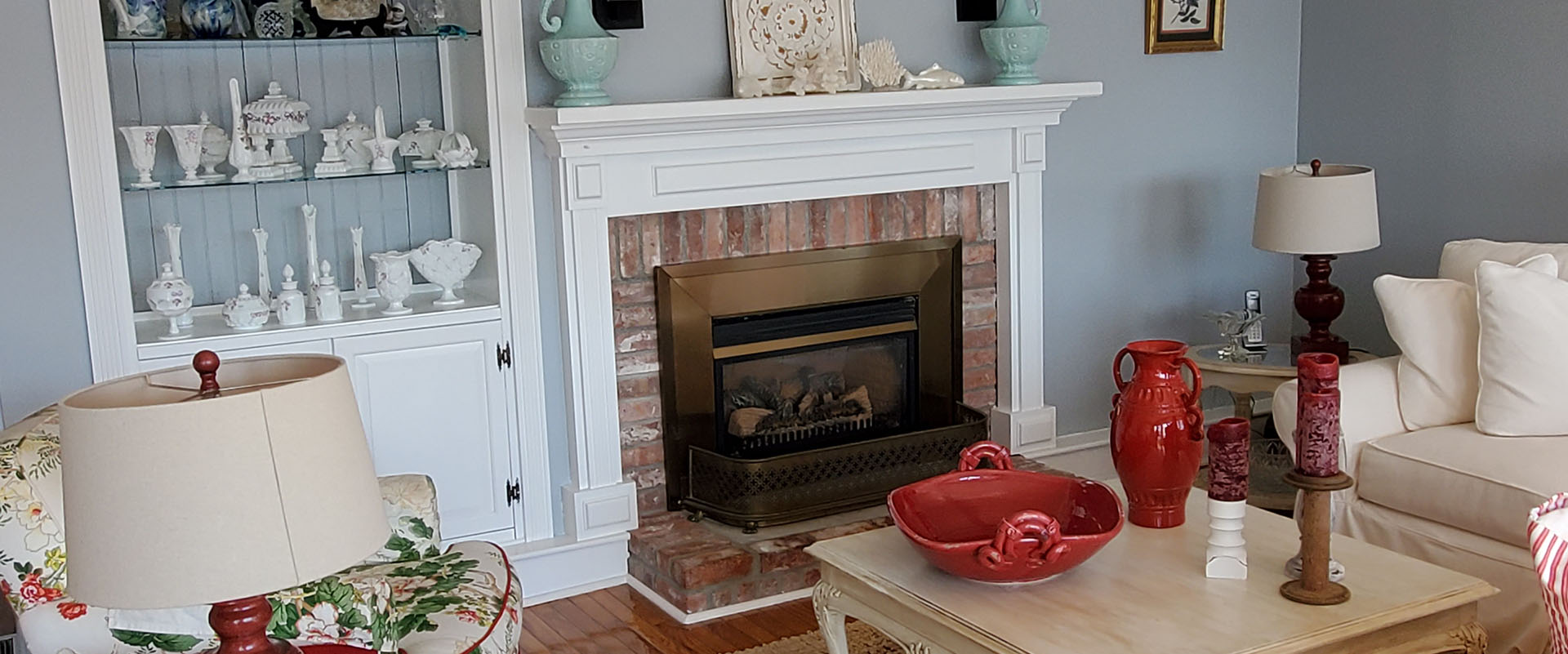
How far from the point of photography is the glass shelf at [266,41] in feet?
11.1

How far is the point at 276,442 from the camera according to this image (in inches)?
58.4

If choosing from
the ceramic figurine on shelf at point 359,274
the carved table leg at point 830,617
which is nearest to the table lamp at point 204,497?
the carved table leg at point 830,617

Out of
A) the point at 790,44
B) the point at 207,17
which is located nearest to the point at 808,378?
the point at 790,44

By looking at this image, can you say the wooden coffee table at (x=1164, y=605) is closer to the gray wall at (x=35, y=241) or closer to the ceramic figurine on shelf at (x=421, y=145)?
the ceramic figurine on shelf at (x=421, y=145)

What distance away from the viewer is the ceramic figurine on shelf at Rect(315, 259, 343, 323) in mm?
3584

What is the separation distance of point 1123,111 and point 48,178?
10.1 feet

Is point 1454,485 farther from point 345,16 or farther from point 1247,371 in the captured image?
point 345,16

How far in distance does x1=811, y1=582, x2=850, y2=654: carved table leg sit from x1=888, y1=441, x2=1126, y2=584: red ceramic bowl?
0.22 m

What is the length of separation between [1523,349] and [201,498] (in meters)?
2.84

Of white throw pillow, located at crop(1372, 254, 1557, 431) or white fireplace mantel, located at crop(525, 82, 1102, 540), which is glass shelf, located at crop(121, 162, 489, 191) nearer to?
white fireplace mantel, located at crop(525, 82, 1102, 540)

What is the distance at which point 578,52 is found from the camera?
3568 mm

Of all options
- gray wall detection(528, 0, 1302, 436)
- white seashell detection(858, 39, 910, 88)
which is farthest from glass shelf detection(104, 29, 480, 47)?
gray wall detection(528, 0, 1302, 436)

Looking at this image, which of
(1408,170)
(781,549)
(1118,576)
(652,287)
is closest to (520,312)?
(652,287)

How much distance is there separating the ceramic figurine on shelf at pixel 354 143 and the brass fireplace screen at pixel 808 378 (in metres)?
0.82
